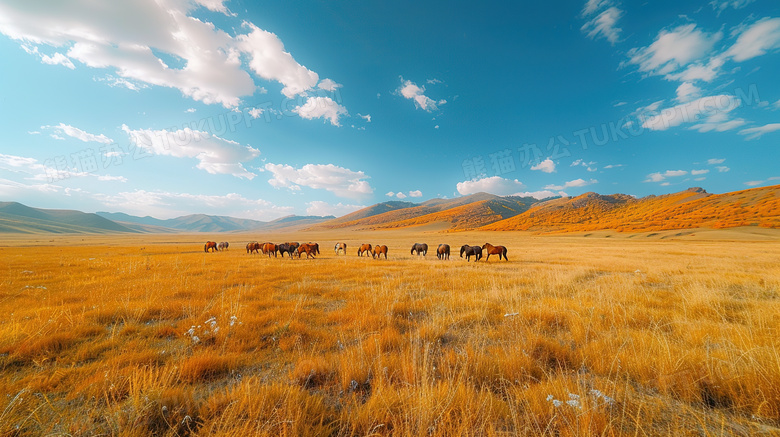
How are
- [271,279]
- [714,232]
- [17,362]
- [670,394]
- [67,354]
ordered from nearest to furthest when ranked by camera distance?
[670,394] → [17,362] → [67,354] → [271,279] → [714,232]

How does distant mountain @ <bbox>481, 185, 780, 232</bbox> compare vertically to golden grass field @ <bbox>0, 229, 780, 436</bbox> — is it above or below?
above

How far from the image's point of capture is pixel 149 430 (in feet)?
6.97

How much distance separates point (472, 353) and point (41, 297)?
11320 mm

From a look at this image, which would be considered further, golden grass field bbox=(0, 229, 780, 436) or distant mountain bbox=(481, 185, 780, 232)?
distant mountain bbox=(481, 185, 780, 232)

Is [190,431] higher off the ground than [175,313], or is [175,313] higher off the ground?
[190,431]

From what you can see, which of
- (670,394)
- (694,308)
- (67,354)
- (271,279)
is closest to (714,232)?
(694,308)

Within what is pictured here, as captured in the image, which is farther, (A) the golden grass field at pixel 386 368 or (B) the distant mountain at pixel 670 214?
(B) the distant mountain at pixel 670 214

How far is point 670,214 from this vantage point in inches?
2709

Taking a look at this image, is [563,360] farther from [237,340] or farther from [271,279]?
[271,279]

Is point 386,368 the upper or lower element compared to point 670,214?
lower

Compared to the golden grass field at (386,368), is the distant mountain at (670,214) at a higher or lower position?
higher

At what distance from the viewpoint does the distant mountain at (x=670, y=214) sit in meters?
52.8

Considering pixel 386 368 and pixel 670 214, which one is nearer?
pixel 386 368

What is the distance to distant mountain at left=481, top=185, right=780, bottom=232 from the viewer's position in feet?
173
